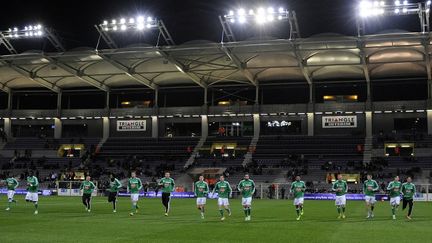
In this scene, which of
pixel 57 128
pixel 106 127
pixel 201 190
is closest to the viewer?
pixel 201 190

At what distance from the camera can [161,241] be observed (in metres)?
16.3

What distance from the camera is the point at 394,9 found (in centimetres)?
4612

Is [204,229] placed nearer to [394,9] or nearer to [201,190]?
[201,190]

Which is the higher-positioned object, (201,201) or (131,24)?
(131,24)

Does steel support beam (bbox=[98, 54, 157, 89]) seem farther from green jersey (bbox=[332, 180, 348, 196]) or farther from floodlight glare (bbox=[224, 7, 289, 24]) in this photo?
green jersey (bbox=[332, 180, 348, 196])

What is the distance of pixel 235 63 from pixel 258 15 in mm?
8194

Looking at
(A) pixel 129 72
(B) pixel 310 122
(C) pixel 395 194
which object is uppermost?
A: (A) pixel 129 72

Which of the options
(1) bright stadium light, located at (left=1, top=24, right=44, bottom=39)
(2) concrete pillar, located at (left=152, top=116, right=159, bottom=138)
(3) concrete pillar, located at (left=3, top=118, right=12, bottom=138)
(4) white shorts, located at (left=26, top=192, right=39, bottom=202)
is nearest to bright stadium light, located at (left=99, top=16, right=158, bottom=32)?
(1) bright stadium light, located at (left=1, top=24, right=44, bottom=39)

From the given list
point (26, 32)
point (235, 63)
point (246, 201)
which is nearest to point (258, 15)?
point (235, 63)

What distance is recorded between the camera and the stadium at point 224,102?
48.9m

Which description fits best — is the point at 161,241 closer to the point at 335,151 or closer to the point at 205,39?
the point at 205,39

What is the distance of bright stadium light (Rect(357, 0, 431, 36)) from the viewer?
146ft

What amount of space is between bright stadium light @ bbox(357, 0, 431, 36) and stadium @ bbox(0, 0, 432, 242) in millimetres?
162

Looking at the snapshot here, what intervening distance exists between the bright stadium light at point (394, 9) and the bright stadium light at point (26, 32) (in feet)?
108
